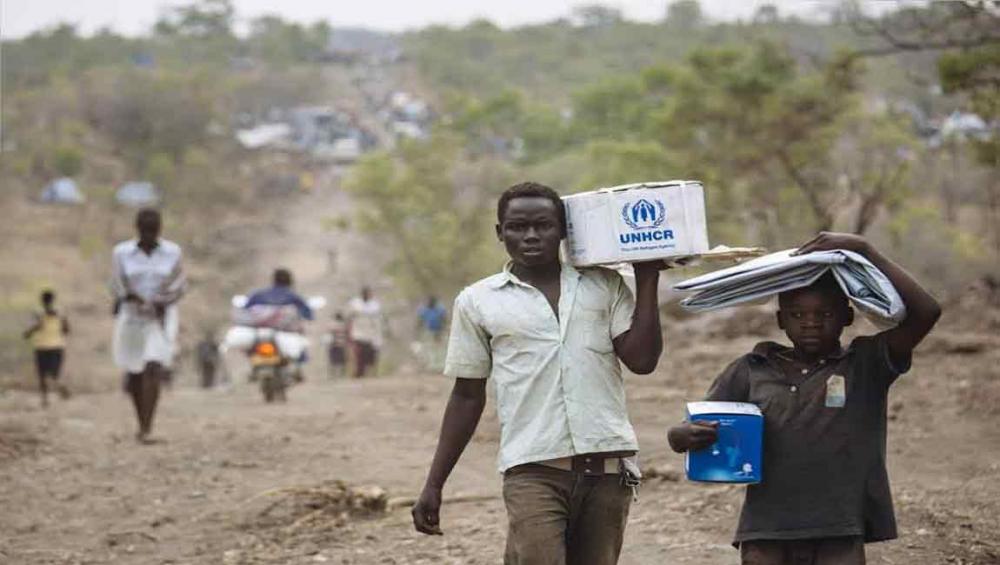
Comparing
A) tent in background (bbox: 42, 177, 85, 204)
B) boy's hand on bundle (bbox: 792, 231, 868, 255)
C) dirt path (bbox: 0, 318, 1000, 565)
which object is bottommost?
dirt path (bbox: 0, 318, 1000, 565)

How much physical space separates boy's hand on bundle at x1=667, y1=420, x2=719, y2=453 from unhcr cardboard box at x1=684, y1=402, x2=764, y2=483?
1 cm

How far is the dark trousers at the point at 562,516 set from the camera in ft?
13.7

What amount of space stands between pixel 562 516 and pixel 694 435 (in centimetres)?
45

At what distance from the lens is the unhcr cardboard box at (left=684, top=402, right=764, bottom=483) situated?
4.04 m

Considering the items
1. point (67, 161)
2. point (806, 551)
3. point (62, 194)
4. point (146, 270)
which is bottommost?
point (806, 551)

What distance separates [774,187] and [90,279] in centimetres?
3031

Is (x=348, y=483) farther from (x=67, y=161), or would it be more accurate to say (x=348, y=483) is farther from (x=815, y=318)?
(x=67, y=161)

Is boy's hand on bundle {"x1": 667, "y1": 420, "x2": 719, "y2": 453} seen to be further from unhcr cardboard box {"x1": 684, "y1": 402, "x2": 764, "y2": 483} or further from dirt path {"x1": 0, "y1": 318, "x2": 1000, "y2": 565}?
dirt path {"x1": 0, "y1": 318, "x2": 1000, "y2": 565}

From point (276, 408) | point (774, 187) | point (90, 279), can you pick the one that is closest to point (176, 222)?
point (90, 279)

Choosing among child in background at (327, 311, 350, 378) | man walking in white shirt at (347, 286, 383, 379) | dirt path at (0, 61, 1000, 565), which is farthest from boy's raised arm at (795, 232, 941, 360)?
child in background at (327, 311, 350, 378)

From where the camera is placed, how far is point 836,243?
402 centimetres

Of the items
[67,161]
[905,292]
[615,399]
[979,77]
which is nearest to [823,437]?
[905,292]

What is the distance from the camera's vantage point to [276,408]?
14266 mm

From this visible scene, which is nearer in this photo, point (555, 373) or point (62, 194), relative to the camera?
point (555, 373)
